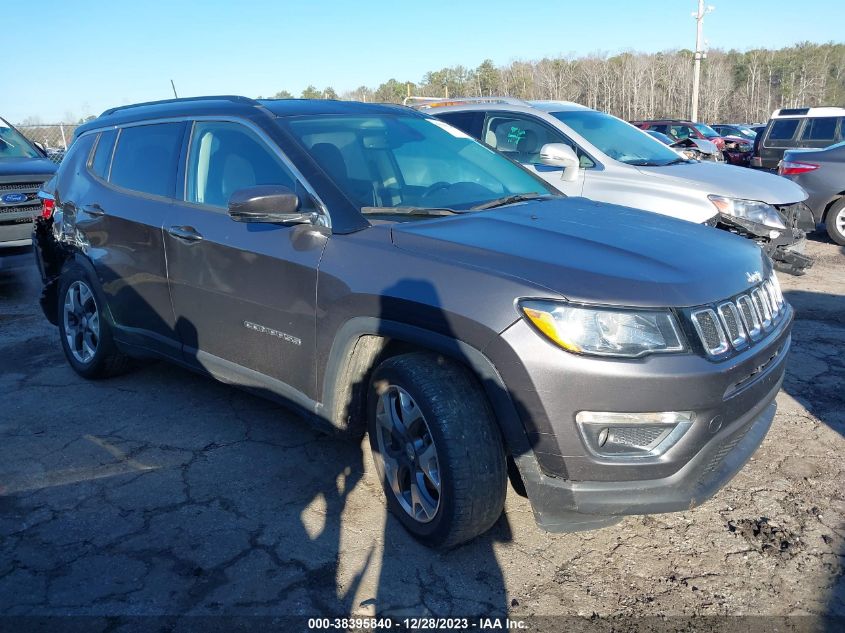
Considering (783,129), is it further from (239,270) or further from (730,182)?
(239,270)

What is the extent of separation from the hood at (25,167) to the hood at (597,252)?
7.95 metres

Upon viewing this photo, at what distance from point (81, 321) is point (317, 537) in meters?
2.78

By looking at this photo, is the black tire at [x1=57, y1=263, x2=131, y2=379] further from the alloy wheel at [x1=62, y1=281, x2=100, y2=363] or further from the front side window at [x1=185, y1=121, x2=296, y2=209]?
the front side window at [x1=185, y1=121, x2=296, y2=209]

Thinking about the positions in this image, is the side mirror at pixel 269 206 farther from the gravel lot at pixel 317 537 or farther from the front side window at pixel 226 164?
the gravel lot at pixel 317 537

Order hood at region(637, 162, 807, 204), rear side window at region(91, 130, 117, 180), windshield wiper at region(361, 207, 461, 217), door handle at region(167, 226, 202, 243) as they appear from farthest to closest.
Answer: hood at region(637, 162, 807, 204), rear side window at region(91, 130, 117, 180), door handle at region(167, 226, 202, 243), windshield wiper at region(361, 207, 461, 217)

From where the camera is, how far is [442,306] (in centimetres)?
267

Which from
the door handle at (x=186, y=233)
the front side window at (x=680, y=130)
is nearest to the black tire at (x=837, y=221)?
the door handle at (x=186, y=233)

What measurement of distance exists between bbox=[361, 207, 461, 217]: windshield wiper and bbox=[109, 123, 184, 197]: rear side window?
4.56 ft

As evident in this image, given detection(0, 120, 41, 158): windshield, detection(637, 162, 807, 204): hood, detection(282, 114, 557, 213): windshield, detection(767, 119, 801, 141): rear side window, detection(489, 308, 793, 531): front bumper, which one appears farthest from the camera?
detection(767, 119, 801, 141): rear side window

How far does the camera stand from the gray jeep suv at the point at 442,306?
8.11ft

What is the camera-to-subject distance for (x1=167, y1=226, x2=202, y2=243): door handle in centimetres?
371

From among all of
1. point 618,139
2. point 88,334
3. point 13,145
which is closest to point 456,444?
point 88,334

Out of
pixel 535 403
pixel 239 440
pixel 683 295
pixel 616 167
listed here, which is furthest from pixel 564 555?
pixel 616 167

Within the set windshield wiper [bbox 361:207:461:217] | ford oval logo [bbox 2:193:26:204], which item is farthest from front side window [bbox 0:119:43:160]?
windshield wiper [bbox 361:207:461:217]
